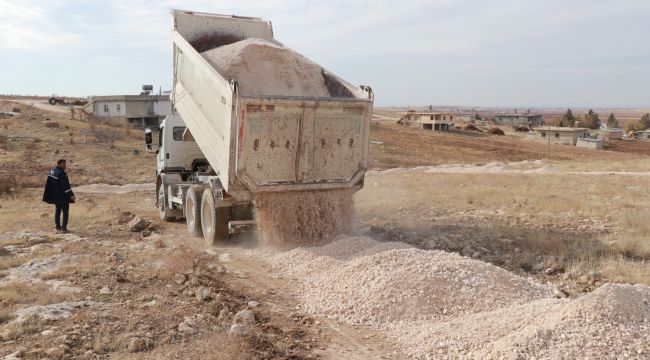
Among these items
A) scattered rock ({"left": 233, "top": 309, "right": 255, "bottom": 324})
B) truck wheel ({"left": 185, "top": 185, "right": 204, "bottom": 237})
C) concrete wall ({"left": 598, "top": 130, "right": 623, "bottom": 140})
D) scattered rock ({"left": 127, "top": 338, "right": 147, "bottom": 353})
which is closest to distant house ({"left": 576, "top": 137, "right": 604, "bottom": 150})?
concrete wall ({"left": 598, "top": 130, "right": 623, "bottom": 140})

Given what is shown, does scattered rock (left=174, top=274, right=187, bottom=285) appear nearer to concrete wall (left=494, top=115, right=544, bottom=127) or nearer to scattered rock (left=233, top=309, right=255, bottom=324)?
scattered rock (left=233, top=309, right=255, bottom=324)

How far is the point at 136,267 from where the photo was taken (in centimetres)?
803

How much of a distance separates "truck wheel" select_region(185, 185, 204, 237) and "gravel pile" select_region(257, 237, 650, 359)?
262 centimetres

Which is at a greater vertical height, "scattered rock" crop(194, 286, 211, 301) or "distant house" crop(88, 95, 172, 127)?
"distant house" crop(88, 95, 172, 127)

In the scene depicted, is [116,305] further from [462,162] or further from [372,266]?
[462,162]

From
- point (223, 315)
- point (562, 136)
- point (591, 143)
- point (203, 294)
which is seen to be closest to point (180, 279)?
point (203, 294)

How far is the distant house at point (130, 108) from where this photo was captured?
133ft

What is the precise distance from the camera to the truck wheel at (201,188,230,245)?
9.41 meters

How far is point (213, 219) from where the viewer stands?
9445 mm

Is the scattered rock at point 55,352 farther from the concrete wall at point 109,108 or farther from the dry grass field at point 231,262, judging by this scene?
the concrete wall at point 109,108

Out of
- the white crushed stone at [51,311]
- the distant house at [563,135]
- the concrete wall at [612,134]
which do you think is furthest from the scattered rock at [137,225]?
the concrete wall at [612,134]

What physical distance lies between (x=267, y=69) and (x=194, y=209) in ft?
9.80

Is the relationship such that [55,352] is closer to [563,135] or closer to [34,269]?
[34,269]

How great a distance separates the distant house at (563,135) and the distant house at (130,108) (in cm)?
3618
